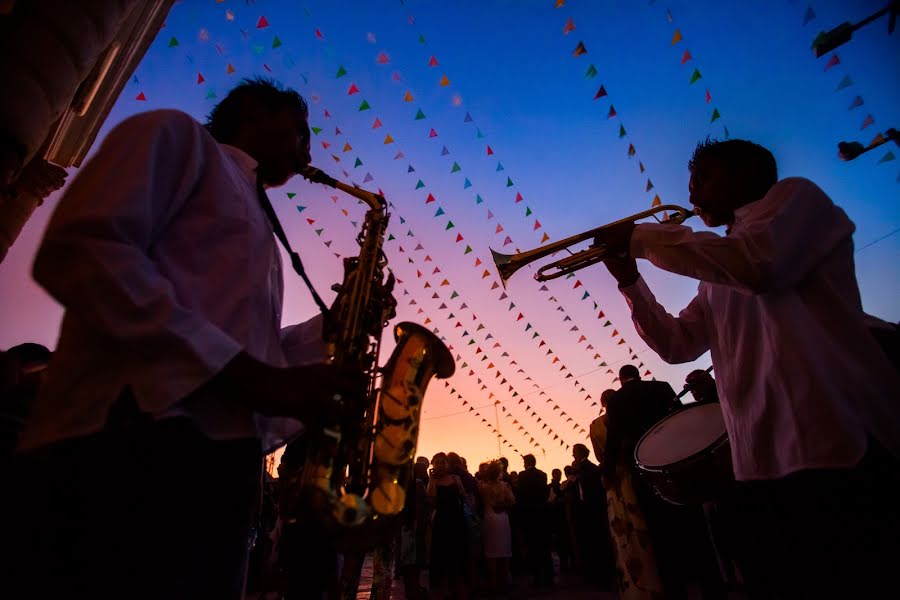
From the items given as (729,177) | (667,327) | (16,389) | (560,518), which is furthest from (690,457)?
(560,518)

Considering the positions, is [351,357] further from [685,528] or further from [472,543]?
[472,543]

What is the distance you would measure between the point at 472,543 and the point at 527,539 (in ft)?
4.92

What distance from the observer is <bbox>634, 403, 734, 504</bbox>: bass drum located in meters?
2.23

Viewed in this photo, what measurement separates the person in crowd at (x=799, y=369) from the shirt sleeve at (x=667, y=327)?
1.07 ft

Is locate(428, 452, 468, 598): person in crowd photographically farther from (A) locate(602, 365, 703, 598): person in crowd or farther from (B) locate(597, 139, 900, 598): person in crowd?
(B) locate(597, 139, 900, 598): person in crowd

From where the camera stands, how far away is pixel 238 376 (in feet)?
3.06

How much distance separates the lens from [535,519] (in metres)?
7.50

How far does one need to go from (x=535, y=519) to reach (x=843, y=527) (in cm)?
699

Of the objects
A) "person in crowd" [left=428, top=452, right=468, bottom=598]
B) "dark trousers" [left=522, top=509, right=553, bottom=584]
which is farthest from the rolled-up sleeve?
"dark trousers" [left=522, top=509, right=553, bottom=584]

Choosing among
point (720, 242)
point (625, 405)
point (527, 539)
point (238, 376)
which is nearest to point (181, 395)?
point (238, 376)

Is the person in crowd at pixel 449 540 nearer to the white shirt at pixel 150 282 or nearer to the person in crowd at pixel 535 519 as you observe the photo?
the person in crowd at pixel 535 519

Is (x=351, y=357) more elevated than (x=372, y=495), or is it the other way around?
(x=351, y=357)

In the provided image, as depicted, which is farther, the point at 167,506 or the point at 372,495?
the point at 372,495

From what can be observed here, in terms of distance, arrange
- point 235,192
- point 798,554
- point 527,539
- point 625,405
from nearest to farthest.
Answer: point 235,192, point 798,554, point 625,405, point 527,539
